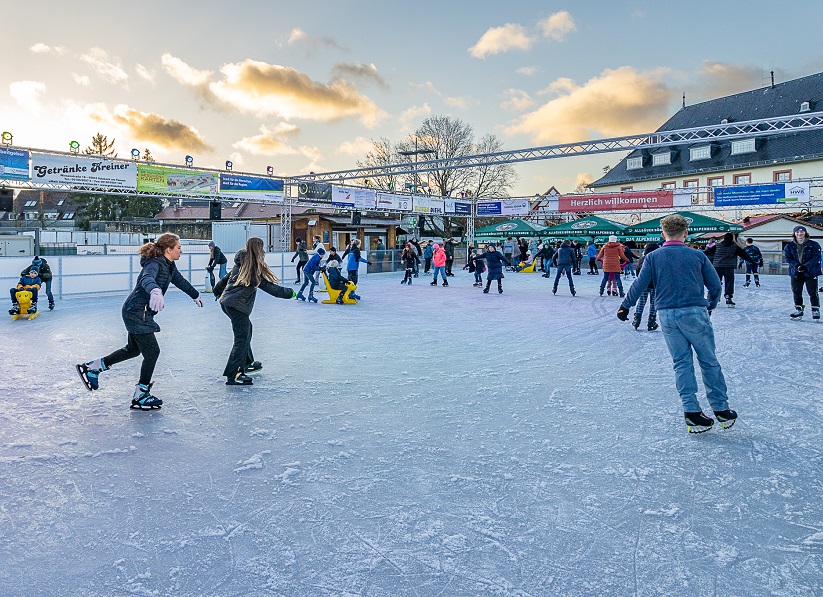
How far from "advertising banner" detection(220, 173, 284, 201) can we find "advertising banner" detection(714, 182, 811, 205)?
19.7 m

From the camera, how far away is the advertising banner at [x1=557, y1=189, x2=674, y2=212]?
92.2 feet

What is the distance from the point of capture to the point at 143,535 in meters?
2.53

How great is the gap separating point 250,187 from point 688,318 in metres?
19.8

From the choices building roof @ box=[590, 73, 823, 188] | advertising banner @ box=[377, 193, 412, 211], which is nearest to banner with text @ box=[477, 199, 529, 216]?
advertising banner @ box=[377, 193, 412, 211]

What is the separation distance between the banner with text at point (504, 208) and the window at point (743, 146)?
19699 mm

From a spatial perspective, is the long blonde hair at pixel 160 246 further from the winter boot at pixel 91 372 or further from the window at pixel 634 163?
the window at pixel 634 163

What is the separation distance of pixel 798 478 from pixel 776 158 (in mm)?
42362

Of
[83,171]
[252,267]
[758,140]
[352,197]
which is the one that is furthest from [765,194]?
[83,171]

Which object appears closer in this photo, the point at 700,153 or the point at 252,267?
the point at 252,267

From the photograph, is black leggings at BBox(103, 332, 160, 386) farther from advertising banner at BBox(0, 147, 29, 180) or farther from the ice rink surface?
advertising banner at BBox(0, 147, 29, 180)

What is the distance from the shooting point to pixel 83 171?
1697 centimetres

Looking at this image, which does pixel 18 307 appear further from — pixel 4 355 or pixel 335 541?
pixel 335 541

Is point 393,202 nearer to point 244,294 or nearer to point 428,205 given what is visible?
point 428,205

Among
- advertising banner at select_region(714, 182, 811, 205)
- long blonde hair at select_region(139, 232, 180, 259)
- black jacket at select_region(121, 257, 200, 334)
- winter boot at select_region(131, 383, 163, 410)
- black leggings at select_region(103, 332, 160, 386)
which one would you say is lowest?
winter boot at select_region(131, 383, 163, 410)
